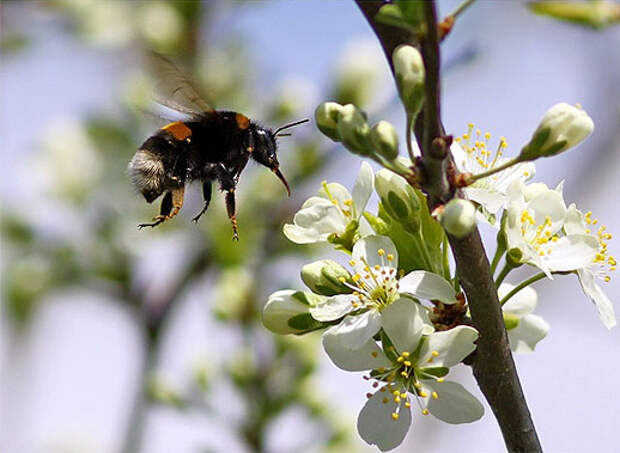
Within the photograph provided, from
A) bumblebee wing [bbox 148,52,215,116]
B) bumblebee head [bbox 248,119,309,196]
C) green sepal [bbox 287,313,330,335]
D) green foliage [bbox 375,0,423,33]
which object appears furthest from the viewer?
bumblebee head [bbox 248,119,309,196]

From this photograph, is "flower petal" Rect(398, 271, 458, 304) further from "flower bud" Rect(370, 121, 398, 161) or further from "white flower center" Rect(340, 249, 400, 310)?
"flower bud" Rect(370, 121, 398, 161)

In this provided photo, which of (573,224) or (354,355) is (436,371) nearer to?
(354,355)

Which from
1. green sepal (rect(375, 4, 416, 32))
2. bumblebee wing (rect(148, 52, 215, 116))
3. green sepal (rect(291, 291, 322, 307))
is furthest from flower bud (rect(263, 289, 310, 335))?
bumblebee wing (rect(148, 52, 215, 116))

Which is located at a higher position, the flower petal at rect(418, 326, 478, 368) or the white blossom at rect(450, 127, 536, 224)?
the white blossom at rect(450, 127, 536, 224)

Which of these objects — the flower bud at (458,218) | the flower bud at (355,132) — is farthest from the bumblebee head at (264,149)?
the flower bud at (458,218)

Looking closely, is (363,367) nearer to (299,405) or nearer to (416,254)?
(416,254)

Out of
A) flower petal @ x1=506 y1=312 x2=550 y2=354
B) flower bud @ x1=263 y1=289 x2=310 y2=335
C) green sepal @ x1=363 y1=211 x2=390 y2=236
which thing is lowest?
flower bud @ x1=263 y1=289 x2=310 y2=335

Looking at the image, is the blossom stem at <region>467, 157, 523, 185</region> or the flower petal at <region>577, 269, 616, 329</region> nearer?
the blossom stem at <region>467, 157, 523, 185</region>
